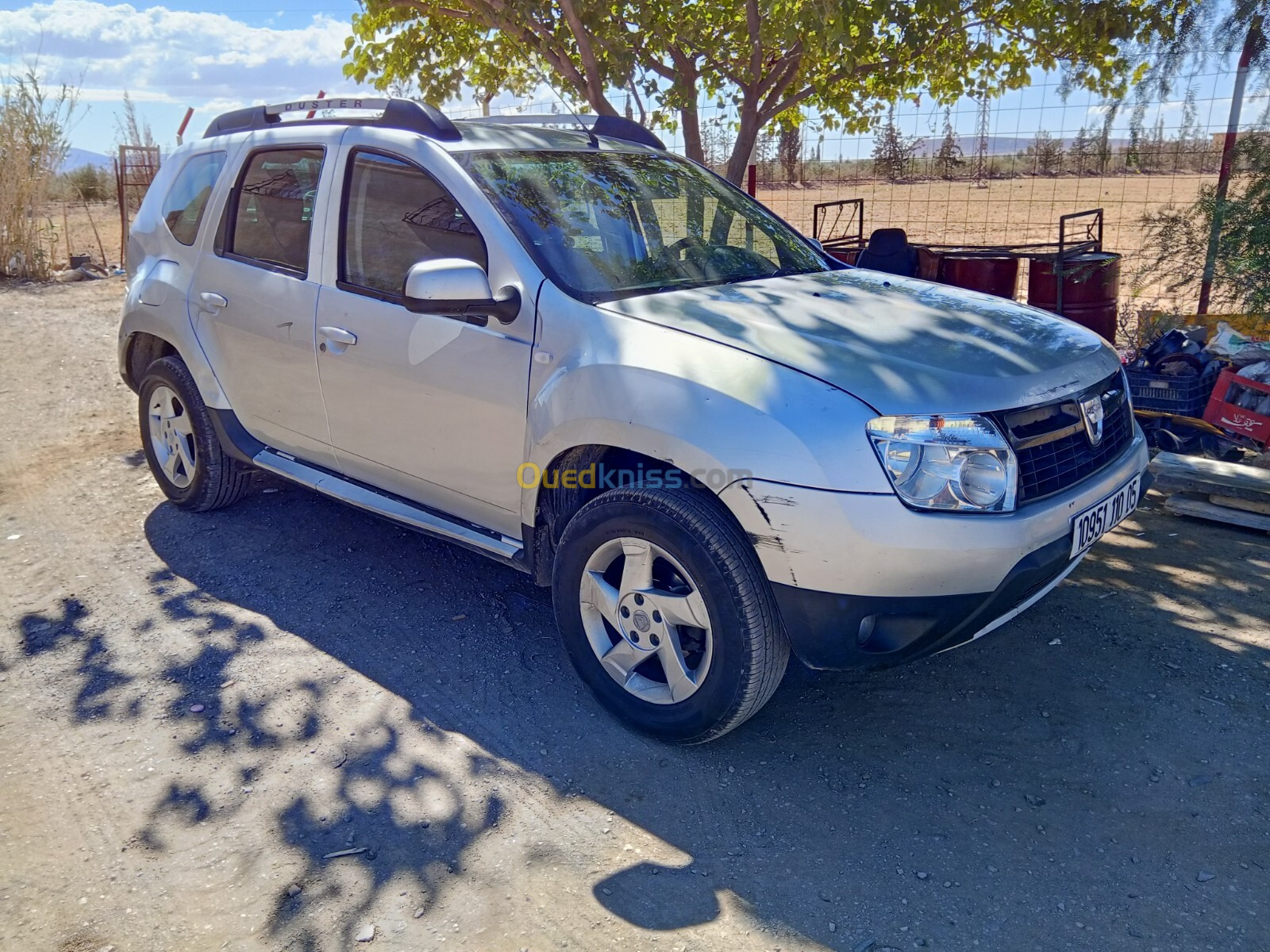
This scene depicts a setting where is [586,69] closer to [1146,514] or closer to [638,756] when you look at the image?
[1146,514]

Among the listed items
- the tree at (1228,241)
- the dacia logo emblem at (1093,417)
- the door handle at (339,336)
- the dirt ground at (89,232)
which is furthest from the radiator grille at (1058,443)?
the dirt ground at (89,232)

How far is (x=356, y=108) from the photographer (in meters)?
4.32

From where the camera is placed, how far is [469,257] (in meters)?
3.70

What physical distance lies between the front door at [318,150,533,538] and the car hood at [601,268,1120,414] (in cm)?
56

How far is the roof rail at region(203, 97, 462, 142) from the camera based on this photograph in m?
3.95

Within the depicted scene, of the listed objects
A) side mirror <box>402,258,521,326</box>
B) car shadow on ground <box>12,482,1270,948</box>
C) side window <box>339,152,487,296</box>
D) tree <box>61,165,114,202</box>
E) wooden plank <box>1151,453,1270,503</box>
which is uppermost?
tree <box>61,165,114,202</box>

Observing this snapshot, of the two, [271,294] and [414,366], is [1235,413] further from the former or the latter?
[271,294]

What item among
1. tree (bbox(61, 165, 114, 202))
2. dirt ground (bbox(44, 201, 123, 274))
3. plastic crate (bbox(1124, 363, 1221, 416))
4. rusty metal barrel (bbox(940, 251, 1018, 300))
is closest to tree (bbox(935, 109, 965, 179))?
rusty metal barrel (bbox(940, 251, 1018, 300))

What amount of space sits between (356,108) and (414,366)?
130cm

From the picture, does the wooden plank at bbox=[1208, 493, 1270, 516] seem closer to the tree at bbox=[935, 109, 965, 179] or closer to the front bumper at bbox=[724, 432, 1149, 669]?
the front bumper at bbox=[724, 432, 1149, 669]

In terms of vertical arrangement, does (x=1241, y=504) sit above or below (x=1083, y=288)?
below

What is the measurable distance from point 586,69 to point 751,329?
15.7 feet

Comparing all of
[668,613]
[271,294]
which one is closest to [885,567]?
[668,613]

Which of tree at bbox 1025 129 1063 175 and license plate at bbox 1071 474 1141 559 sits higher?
tree at bbox 1025 129 1063 175
